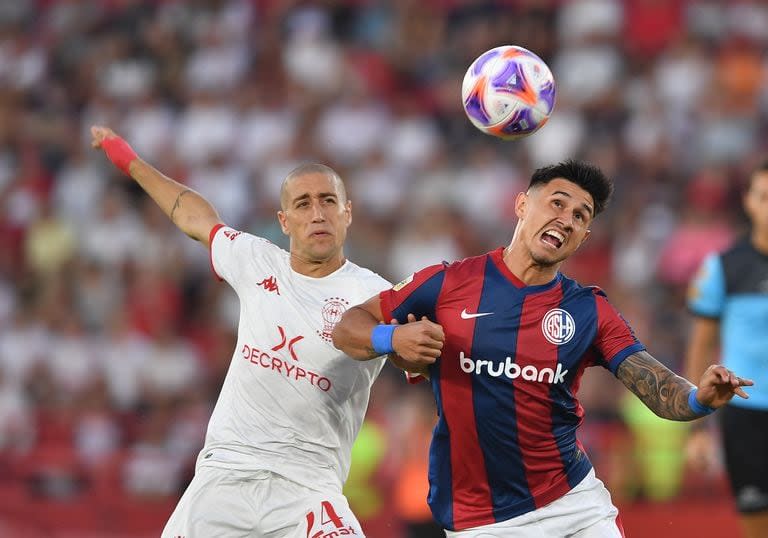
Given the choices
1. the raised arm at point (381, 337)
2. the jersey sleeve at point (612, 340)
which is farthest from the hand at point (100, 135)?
the jersey sleeve at point (612, 340)

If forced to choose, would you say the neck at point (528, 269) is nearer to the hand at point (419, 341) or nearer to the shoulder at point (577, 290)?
the shoulder at point (577, 290)

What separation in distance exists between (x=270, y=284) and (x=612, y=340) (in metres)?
1.69

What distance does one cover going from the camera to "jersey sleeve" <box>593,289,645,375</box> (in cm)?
560

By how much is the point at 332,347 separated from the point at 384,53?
9.42m

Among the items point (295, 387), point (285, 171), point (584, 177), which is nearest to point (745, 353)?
point (584, 177)

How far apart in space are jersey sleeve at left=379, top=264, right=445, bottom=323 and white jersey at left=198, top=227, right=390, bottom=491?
50 cm

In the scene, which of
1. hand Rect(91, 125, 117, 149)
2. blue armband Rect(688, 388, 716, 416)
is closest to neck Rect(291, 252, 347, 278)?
hand Rect(91, 125, 117, 149)

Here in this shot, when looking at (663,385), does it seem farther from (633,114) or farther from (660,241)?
(633,114)

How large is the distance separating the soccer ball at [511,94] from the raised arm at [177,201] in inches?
57.5

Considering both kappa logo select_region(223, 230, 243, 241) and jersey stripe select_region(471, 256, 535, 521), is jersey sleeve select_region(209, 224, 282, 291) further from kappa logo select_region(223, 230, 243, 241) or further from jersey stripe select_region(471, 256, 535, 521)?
jersey stripe select_region(471, 256, 535, 521)

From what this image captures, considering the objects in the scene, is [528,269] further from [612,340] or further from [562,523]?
[562,523]

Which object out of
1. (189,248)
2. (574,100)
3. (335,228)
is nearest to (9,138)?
(189,248)

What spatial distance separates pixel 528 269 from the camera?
5766 mm

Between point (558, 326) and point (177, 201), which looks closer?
point (558, 326)
